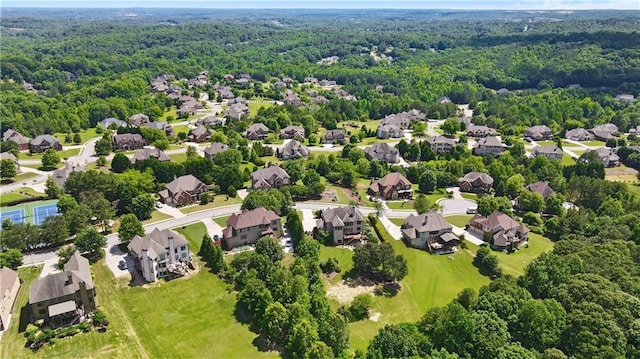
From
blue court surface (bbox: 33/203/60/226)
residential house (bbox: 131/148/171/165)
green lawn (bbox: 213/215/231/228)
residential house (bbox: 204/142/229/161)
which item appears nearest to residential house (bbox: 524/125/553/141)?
residential house (bbox: 204/142/229/161)

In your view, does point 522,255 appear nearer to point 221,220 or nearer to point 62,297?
point 221,220

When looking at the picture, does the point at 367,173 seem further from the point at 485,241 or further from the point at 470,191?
the point at 485,241

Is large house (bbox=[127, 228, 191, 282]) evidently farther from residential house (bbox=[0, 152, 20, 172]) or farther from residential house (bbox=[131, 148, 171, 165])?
residential house (bbox=[0, 152, 20, 172])

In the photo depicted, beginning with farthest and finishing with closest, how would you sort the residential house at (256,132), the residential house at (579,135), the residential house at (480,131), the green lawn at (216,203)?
the residential house at (480,131) < the residential house at (579,135) < the residential house at (256,132) < the green lawn at (216,203)

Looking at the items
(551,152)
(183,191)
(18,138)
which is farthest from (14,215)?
(551,152)

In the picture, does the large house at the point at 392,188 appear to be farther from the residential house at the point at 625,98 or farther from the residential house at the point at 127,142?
the residential house at the point at 625,98

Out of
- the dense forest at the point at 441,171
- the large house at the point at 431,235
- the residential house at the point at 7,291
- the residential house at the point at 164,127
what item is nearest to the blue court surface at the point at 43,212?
the dense forest at the point at 441,171

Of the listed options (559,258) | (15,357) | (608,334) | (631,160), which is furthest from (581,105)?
(15,357)
